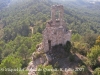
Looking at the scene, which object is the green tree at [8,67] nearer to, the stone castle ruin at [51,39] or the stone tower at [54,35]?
the stone castle ruin at [51,39]

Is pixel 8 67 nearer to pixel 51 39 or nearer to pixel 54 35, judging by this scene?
pixel 51 39

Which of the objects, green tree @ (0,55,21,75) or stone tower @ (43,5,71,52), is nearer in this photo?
green tree @ (0,55,21,75)

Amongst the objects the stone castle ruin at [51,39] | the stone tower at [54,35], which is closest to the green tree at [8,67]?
the stone castle ruin at [51,39]

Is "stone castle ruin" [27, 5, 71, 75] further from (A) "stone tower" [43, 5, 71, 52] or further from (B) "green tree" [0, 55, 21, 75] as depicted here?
(B) "green tree" [0, 55, 21, 75]

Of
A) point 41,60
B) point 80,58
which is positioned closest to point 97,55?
point 80,58

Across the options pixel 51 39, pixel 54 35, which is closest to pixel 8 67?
pixel 51 39

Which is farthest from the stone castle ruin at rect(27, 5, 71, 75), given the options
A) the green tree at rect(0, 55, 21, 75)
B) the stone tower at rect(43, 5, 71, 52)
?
the green tree at rect(0, 55, 21, 75)

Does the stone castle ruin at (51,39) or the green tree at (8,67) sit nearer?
the green tree at (8,67)

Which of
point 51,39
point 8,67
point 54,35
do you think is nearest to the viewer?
point 8,67

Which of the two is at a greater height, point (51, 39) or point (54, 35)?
point (54, 35)

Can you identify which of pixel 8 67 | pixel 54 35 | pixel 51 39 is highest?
pixel 54 35

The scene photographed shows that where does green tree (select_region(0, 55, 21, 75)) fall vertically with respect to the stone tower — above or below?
below

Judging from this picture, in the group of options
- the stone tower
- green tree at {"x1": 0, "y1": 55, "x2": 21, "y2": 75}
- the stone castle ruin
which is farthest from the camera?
the stone tower
